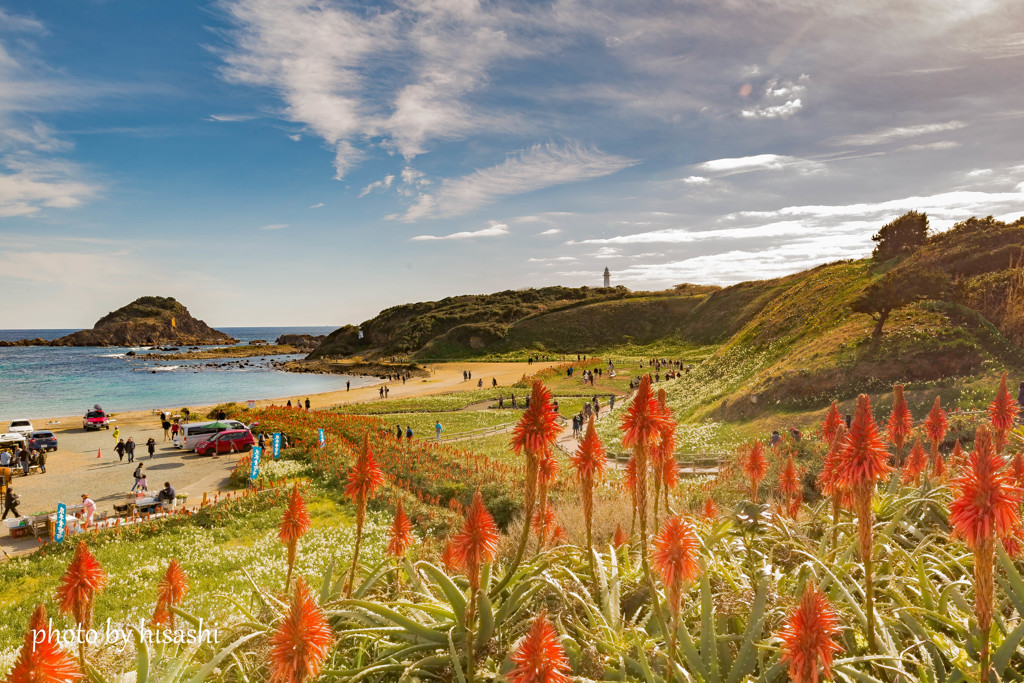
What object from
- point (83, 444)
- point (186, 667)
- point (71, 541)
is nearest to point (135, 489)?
point (71, 541)

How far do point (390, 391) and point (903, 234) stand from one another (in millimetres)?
54442

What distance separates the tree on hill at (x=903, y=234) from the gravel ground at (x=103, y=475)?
5126cm

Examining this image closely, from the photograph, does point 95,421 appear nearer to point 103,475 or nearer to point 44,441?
point 44,441

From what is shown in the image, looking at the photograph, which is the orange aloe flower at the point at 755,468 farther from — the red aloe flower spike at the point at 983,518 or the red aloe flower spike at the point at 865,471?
the red aloe flower spike at the point at 983,518

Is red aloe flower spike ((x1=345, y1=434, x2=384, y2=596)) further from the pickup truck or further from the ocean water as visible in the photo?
the ocean water

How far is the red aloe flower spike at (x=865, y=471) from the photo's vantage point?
Answer: 9.36 ft

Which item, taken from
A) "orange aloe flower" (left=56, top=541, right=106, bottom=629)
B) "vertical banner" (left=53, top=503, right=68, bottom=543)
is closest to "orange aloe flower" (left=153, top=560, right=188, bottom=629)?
"orange aloe flower" (left=56, top=541, right=106, bottom=629)

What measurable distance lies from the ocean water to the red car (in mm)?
26021

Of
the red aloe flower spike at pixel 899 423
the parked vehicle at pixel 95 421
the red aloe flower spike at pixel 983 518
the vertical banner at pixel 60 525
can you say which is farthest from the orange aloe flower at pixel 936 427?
the parked vehicle at pixel 95 421

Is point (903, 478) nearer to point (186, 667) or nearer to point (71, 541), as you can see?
point (186, 667)

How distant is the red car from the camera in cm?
2931

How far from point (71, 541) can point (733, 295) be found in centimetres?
10188

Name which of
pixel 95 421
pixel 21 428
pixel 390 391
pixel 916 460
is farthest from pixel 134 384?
pixel 916 460

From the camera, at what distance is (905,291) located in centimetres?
2772
